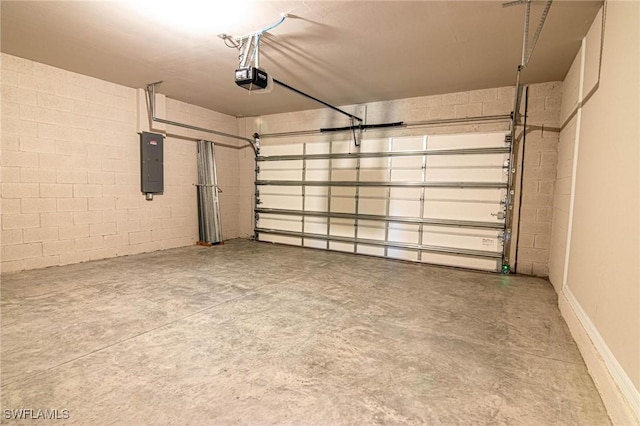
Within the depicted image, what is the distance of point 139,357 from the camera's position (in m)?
2.07

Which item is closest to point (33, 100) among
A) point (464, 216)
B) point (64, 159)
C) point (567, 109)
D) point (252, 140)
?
point (64, 159)

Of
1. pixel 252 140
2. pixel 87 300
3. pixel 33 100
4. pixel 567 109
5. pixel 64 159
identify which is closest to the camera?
pixel 87 300

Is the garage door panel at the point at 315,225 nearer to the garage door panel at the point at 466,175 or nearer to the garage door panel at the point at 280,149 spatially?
the garage door panel at the point at 280,149

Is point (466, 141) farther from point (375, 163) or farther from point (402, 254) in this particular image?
point (402, 254)

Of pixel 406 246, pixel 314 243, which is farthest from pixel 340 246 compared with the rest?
pixel 406 246

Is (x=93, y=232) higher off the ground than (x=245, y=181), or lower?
lower

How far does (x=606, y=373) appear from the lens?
5.74 ft

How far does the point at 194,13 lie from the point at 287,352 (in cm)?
295

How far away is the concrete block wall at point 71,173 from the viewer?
12.8 feet

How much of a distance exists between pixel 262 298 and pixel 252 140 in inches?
179

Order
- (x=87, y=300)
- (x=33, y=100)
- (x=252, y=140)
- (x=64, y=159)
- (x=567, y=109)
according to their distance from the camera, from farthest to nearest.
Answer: (x=252, y=140), (x=64, y=159), (x=33, y=100), (x=567, y=109), (x=87, y=300)

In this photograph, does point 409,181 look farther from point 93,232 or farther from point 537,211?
point 93,232

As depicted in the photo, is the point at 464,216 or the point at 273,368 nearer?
the point at 273,368

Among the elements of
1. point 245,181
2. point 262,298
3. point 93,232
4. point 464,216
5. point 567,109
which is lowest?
point 262,298
